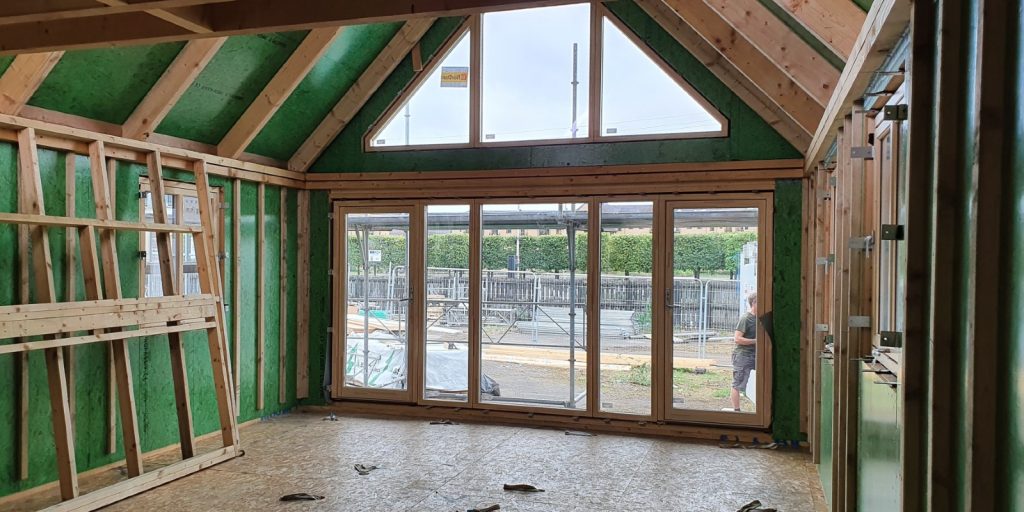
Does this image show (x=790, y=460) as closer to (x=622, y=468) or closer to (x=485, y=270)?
(x=622, y=468)

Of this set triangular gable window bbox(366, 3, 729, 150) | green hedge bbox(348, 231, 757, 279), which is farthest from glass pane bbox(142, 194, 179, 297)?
triangular gable window bbox(366, 3, 729, 150)

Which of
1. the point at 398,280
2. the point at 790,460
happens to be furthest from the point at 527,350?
the point at 790,460

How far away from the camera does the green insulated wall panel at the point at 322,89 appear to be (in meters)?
6.65

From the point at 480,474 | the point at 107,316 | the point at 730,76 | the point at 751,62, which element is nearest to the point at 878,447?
the point at 480,474

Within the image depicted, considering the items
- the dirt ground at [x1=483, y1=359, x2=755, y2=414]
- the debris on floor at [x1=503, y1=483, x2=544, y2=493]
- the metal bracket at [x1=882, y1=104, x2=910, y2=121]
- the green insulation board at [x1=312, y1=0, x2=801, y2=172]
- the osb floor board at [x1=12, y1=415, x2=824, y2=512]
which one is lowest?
the osb floor board at [x1=12, y1=415, x2=824, y2=512]

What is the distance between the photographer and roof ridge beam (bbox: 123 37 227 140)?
5.36 metres

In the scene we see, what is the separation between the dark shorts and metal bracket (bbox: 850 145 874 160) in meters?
3.31

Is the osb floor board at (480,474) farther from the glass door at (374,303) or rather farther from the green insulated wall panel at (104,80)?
the green insulated wall panel at (104,80)

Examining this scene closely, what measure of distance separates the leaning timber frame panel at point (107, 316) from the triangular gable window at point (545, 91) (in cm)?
237

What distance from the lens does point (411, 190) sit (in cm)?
730

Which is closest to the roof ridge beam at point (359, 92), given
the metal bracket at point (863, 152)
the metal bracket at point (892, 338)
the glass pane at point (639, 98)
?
the glass pane at point (639, 98)

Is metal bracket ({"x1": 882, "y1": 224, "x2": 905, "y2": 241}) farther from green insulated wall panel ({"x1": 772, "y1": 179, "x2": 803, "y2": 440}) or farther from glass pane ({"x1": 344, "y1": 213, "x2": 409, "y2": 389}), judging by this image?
glass pane ({"x1": 344, "y1": 213, "x2": 409, "y2": 389})

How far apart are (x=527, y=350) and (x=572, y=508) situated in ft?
8.53

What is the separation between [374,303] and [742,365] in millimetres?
3676
